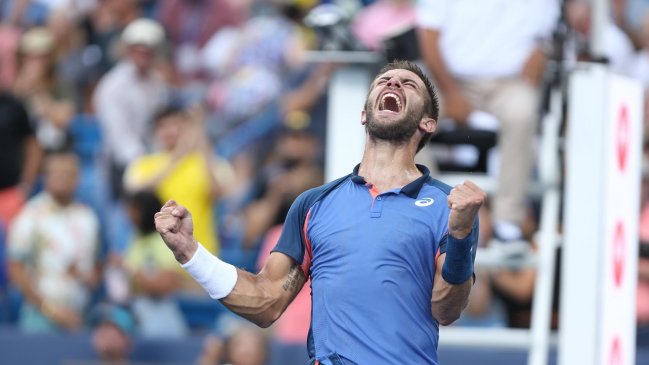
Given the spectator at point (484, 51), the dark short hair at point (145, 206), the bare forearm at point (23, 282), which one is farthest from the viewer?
the bare forearm at point (23, 282)

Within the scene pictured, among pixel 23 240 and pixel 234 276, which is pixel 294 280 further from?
pixel 23 240

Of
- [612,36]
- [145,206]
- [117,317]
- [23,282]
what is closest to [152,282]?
[117,317]

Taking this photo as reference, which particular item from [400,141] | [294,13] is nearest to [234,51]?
[294,13]

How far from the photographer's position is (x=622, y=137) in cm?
607

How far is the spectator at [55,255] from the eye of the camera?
8.92m

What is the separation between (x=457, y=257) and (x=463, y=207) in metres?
0.17

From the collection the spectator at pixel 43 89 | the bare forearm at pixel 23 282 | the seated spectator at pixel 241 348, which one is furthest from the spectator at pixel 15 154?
the seated spectator at pixel 241 348

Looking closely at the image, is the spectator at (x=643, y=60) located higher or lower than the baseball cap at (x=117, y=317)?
higher

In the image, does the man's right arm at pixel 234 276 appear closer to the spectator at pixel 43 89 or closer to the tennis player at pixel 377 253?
the tennis player at pixel 377 253

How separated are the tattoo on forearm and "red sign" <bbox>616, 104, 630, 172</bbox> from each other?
2.42 metres

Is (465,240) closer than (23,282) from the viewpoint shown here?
Yes

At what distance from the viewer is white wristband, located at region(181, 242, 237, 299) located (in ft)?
12.9

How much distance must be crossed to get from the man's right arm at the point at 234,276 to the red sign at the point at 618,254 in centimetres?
232

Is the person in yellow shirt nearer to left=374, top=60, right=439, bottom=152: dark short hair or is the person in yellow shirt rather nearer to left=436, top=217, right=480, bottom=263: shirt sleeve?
left=374, top=60, right=439, bottom=152: dark short hair
